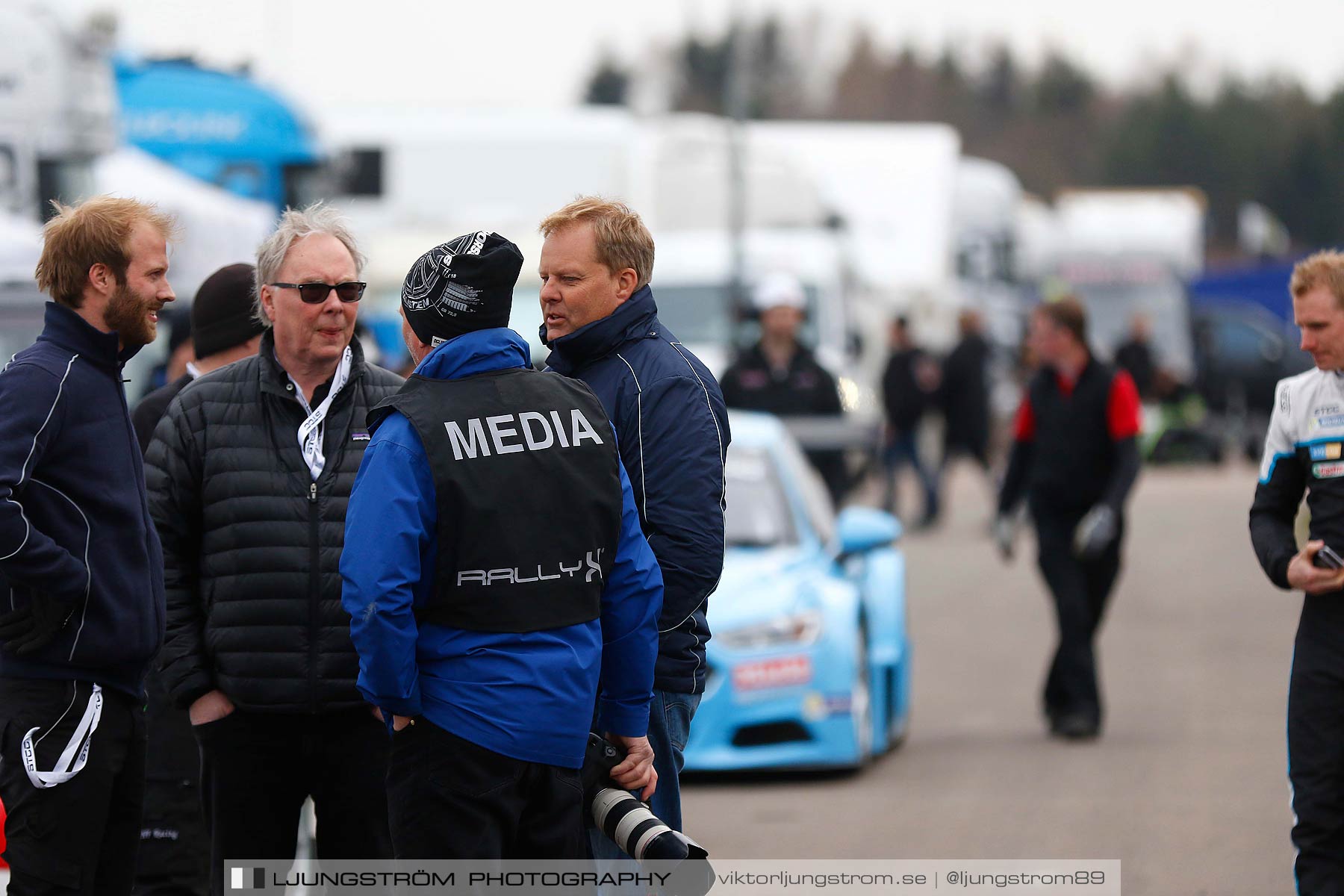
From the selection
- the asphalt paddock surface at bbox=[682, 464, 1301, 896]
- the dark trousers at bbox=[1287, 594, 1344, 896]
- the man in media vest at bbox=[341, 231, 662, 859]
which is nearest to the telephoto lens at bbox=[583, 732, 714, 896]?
the man in media vest at bbox=[341, 231, 662, 859]

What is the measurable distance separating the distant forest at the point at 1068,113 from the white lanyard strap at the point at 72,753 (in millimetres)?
84048

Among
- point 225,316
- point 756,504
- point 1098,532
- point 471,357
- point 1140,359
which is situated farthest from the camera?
point 1140,359

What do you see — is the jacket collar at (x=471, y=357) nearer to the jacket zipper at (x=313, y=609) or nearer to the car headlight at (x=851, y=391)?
the jacket zipper at (x=313, y=609)

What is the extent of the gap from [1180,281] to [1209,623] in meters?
25.3

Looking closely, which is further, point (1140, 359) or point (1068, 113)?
point (1068, 113)

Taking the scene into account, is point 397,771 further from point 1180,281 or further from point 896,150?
point 1180,281

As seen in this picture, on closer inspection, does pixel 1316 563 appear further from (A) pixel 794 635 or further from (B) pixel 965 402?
(B) pixel 965 402

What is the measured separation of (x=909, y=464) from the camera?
21297mm

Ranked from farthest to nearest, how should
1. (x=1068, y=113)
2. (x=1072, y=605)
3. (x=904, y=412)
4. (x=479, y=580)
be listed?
(x=1068, y=113) → (x=904, y=412) → (x=1072, y=605) → (x=479, y=580)

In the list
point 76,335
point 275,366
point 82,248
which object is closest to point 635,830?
point 275,366

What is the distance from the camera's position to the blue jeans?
15.3 ft

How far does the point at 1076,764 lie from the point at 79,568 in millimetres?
5764

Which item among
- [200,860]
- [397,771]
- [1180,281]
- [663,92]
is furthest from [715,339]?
[663,92]

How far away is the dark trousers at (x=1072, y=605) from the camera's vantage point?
9680 mm
